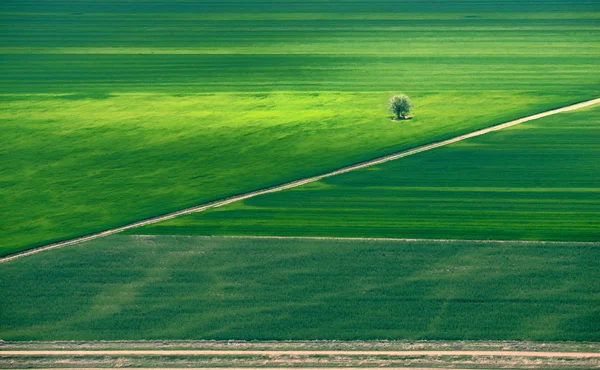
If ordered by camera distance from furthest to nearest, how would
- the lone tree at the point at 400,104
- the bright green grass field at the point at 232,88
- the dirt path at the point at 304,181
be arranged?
the lone tree at the point at 400,104
the bright green grass field at the point at 232,88
the dirt path at the point at 304,181

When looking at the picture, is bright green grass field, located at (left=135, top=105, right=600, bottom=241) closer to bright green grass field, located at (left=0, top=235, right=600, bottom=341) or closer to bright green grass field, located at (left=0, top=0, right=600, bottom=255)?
bright green grass field, located at (left=0, top=235, right=600, bottom=341)

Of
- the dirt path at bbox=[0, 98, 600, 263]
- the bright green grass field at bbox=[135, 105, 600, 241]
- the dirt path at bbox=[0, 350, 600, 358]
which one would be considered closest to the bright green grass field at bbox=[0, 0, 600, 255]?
the dirt path at bbox=[0, 98, 600, 263]

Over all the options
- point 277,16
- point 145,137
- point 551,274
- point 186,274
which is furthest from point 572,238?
point 277,16

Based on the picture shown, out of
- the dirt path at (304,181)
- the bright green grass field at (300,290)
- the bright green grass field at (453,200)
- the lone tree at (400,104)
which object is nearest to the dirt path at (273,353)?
the bright green grass field at (300,290)

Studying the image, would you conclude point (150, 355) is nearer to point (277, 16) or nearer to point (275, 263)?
point (275, 263)

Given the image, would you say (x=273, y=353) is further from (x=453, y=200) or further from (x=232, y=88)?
(x=232, y=88)

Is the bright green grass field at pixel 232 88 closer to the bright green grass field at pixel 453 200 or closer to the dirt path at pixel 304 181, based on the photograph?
the dirt path at pixel 304 181

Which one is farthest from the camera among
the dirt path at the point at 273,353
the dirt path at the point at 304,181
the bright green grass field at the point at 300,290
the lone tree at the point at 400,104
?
the lone tree at the point at 400,104
